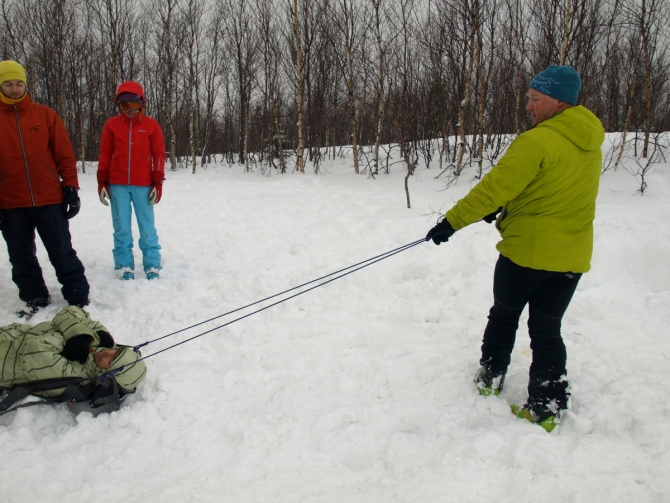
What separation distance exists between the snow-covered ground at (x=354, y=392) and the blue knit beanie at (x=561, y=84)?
5.45 ft

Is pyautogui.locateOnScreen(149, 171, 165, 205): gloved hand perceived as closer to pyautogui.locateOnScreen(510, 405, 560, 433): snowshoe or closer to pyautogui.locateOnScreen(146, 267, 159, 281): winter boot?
pyautogui.locateOnScreen(146, 267, 159, 281): winter boot

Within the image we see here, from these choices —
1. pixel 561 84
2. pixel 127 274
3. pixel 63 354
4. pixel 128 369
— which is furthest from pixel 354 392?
pixel 127 274

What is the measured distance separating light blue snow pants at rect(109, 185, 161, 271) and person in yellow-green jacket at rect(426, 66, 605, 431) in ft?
10.8

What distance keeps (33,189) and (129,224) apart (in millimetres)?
1010

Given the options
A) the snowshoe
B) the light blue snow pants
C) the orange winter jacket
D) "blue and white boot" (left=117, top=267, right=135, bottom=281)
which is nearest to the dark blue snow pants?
the orange winter jacket

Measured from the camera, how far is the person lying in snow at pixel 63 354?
2463mm

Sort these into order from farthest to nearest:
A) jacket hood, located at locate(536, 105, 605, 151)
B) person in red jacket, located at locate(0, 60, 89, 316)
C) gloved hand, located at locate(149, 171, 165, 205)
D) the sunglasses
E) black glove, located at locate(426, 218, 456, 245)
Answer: gloved hand, located at locate(149, 171, 165, 205)
the sunglasses
person in red jacket, located at locate(0, 60, 89, 316)
black glove, located at locate(426, 218, 456, 245)
jacket hood, located at locate(536, 105, 605, 151)

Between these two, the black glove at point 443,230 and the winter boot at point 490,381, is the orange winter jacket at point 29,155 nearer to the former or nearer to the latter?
the black glove at point 443,230

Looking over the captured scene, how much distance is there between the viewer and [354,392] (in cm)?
273

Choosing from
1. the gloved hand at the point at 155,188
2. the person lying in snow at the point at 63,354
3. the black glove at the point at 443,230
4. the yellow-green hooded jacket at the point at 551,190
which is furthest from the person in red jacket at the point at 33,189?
the yellow-green hooded jacket at the point at 551,190

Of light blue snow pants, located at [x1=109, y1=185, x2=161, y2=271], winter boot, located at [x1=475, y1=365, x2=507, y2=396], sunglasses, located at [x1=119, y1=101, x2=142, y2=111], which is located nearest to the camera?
winter boot, located at [x1=475, y1=365, x2=507, y2=396]

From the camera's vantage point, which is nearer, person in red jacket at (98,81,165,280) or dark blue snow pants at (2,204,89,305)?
dark blue snow pants at (2,204,89,305)

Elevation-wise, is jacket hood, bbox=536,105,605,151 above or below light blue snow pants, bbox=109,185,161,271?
above

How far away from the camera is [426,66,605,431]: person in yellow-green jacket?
2.05 metres
